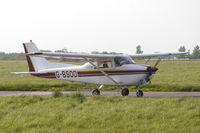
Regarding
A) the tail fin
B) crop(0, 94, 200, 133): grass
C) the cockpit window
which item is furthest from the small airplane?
crop(0, 94, 200, 133): grass

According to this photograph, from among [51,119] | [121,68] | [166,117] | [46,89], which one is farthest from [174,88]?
[51,119]

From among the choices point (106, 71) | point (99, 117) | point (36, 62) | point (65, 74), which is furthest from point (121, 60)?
point (99, 117)

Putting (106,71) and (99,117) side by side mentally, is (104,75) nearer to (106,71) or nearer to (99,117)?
(106,71)

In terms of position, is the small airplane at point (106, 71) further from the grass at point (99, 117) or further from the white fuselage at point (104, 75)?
the grass at point (99, 117)

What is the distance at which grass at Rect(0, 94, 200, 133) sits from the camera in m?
7.83

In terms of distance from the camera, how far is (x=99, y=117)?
9.09 meters

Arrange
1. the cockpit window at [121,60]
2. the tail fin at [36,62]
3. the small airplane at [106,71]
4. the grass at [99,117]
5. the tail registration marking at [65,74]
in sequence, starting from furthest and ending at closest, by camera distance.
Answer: the tail fin at [36,62], the tail registration marking at [65,74], the cockpit window at [121,60], the small airplane at [106,71], the grass at [99,117]

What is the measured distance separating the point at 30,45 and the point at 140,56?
602cm

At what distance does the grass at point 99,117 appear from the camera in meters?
7.83

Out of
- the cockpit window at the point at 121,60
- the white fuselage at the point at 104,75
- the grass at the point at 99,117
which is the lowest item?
the grass at the point at 99,117

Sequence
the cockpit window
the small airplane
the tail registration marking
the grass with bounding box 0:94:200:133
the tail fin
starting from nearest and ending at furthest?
1. the grass with bounding box 0:94:200:133
2. the small airplane
3. the cockpit window
4. the tail registration marking
5. the tail fin

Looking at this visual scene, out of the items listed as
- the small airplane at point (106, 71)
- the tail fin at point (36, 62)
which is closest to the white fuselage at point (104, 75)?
the small airplane at point (106, 71)

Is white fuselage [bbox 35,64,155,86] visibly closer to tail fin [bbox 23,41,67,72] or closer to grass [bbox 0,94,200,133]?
tail fin [bbox 23,41,67,72]

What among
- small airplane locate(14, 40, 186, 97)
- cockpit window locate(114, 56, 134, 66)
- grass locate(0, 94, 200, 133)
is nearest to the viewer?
grass locate(0, 94, 200, 133)
